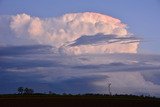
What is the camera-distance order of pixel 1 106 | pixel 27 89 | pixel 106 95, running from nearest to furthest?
pixel 1 106 → pixel 106 95 → pixel 27 89

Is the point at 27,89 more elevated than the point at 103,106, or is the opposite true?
the point at 27,89

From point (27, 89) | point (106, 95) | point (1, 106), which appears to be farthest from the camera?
point (27, 89)

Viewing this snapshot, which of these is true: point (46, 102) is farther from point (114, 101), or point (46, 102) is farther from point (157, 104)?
point (157, 104)

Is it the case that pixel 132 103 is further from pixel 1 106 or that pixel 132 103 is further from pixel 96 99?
pixel 1 106

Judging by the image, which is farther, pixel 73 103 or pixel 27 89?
pixel 27 89

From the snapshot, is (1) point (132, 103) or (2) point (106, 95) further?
(2) point (106, 95)

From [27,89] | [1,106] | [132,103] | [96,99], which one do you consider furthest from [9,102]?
[27,89]

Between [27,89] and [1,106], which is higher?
[27,89]

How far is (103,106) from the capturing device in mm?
82812

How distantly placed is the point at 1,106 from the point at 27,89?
5064cm

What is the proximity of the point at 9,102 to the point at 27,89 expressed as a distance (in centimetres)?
4913

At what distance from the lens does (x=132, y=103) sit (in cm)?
8275

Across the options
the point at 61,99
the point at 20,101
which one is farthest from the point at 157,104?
the point at 20,101

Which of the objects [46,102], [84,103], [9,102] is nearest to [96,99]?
[84,103]
